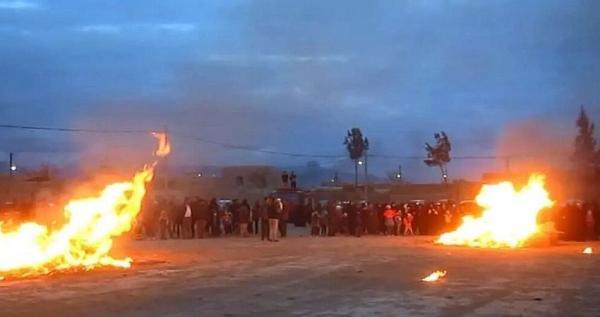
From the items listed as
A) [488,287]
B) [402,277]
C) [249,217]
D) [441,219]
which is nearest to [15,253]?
[402,277]

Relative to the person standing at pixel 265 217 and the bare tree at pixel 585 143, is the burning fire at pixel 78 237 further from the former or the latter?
the bare tree at pixel 585 143

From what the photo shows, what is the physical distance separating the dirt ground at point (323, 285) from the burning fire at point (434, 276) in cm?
22

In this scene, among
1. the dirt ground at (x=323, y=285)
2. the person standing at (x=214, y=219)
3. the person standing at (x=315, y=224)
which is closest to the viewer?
the dirt ground at (x=323, y=285)

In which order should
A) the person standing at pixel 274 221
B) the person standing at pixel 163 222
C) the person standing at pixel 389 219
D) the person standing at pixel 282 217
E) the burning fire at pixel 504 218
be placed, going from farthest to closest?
1. the person standing at pixel 389 219
2. the person standing at pixel 163 222
3. the person standing at pixel 282 217
4. the person standing at pixel 274 221
5. the burning fire at pixel 504 218

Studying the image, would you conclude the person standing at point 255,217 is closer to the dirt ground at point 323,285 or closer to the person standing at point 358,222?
the person standing at point 358,222

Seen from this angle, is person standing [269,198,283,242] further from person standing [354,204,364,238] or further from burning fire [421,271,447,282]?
burning fire [421,271,447,282]

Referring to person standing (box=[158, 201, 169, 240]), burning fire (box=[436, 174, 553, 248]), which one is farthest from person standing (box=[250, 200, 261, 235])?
burning fire (box=[436, 174, 553, 248])

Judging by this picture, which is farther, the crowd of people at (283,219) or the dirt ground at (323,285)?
the crowd of people at (283,219)

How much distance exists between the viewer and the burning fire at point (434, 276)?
53.8 feet

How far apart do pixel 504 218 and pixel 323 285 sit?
47.5 ft

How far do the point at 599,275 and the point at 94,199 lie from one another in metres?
12.8

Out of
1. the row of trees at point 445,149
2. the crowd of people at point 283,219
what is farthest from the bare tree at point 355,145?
the crowd of people at point 283,219

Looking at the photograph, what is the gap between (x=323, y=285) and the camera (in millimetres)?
15547

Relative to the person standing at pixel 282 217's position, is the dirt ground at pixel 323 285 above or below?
below
